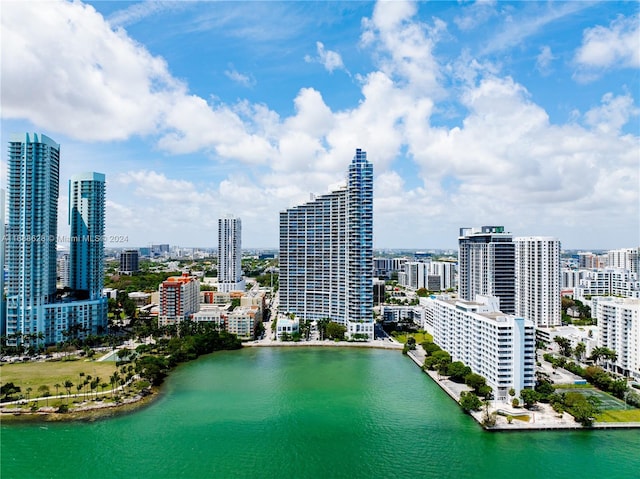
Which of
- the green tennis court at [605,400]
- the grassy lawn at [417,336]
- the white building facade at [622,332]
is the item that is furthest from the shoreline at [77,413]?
the white building facade at [622,332]

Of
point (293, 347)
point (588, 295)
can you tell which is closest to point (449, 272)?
point (588, 295)

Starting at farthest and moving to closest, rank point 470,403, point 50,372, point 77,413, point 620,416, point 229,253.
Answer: point 229,253
point 50,372
point 470,403
point 77,413
point 620,416

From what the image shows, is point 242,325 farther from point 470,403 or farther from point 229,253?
point 229,253

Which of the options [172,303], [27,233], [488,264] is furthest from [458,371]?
[27,233]

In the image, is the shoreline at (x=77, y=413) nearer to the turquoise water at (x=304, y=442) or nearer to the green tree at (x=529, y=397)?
the turquoise water at (x=304, y=442)

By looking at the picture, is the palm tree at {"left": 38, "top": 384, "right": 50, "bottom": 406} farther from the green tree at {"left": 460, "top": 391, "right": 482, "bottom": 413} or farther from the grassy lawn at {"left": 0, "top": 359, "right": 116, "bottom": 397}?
the green tree at {"left": 460, "top": 391, "right": 482, "bottom": 413}
